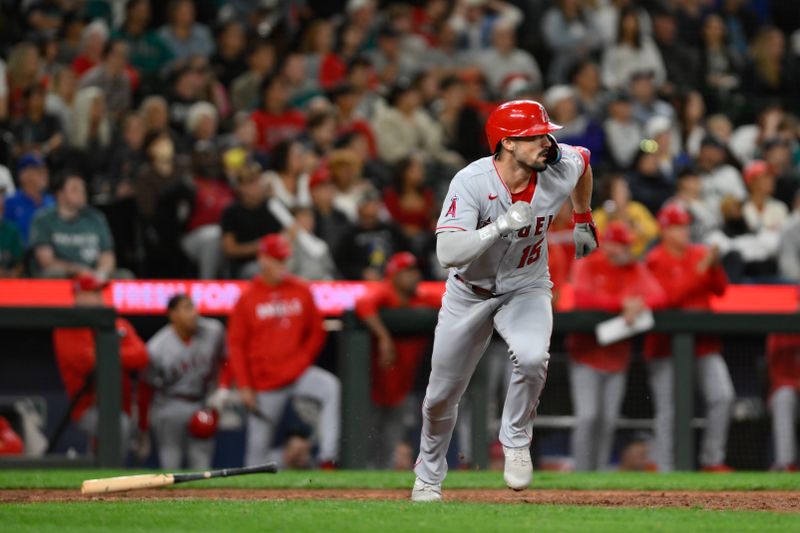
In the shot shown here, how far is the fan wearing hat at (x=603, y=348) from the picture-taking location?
36.1 feet

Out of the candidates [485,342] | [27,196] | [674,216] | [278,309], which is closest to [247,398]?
[278,309]

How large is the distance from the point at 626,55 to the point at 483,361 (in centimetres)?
599

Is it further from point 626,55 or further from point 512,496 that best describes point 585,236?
point 626,55

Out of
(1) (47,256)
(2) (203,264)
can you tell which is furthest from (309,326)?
(1) (47,256)

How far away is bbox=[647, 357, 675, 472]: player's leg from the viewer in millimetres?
11039

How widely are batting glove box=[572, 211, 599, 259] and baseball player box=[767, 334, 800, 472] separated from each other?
13.4 ft

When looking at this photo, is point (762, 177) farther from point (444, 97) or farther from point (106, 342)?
point (106, 342)

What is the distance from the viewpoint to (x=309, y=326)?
11.4 metres

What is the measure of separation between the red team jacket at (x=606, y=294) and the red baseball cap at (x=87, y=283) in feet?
11.9

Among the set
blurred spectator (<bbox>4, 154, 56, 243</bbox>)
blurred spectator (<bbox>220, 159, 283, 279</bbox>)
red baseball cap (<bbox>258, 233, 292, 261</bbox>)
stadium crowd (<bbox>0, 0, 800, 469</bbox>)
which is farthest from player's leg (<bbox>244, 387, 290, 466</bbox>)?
blurred spectator (<bbox>4, 154, 56, 243</bbox>)

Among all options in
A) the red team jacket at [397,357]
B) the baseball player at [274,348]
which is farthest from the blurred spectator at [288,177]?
the red team jacket at [397,357]

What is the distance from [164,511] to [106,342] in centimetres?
408

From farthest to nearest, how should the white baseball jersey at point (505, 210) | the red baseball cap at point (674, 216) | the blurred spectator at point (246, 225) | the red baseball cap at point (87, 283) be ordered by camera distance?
1. the blurred spectator at point (246, 225)
2. the red baseball cap at point (674, 216)
3. the red baseball cap at point (87, 283)
4. the white baseball jersey at point (505, 210)

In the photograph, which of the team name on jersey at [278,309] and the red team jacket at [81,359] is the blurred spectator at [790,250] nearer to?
the team name on jersey at [278,309]
